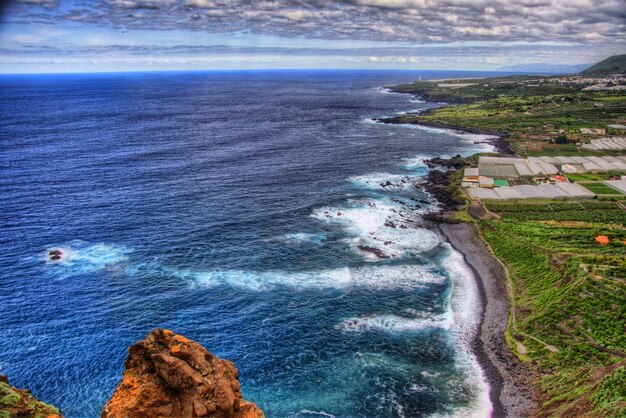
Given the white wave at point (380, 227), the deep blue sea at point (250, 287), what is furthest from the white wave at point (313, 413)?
the white wave at point (380, 227)

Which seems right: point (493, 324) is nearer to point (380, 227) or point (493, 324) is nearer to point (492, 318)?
point (492, 318)

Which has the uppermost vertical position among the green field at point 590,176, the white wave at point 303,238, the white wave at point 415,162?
the green field at point 590,176

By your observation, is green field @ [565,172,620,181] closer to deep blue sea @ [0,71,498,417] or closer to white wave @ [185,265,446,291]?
deep blue sea @ [0,71,498,417]

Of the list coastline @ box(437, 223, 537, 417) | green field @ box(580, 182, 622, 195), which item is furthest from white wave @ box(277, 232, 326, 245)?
green field @ box(580, 182, 622, 195)

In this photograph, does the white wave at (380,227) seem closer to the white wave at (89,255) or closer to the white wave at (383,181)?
the white wave at (383,181)

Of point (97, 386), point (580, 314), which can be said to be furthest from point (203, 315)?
point (580, 314)

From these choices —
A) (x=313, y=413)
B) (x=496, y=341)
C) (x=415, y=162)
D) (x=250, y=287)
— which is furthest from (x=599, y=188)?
(x=313, y=413)

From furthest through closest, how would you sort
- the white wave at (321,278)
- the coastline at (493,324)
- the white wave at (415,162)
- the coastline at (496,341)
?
the white wave at (415,162) → the white wave at (321,278) → the coastline at (493,324) → the coastline at (496,341)
